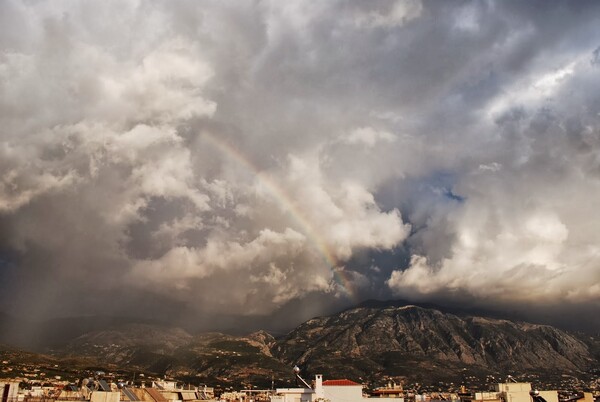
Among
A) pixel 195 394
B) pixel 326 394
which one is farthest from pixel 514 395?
pixel 195 394

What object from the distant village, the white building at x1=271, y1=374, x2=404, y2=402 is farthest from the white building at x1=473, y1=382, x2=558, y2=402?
the white building at x1=271, y1=374, x2=404, y2=402

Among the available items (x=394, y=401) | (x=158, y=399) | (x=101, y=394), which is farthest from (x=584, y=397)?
(x=101, y=394)

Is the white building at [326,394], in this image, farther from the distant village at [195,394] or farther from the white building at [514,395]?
the white building at [514,395]

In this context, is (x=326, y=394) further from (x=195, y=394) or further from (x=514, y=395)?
(x=514, y=395)

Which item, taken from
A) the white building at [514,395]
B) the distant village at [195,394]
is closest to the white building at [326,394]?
the distant village at [195,394]

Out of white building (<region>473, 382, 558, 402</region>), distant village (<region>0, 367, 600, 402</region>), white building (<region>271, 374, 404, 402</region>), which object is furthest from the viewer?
white building (<region>271, 374, 404, 402</region>)

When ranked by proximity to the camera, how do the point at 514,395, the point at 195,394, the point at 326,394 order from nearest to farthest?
the point at 514,395 → the point at 195,394 → the point at 326,394

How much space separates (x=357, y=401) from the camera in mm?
146500

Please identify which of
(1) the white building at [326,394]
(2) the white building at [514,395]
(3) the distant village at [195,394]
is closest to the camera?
(3) the distant village at [195,394]

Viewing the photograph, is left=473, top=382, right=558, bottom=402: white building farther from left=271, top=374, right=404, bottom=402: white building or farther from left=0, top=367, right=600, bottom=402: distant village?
left=271, top=374, right=404, bottom=402: white building

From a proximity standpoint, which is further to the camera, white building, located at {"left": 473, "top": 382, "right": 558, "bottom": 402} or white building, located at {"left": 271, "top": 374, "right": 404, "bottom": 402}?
white building, located at {"left": 271, "top": 374, "right": 404, "bottom": 402}

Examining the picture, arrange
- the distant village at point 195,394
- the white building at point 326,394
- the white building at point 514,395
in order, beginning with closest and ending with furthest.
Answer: the distant village at point 195,394
the white building at point 514,395
the white building at point 326,394

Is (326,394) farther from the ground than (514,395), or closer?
closer

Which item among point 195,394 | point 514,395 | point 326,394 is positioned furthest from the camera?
point 326,394
